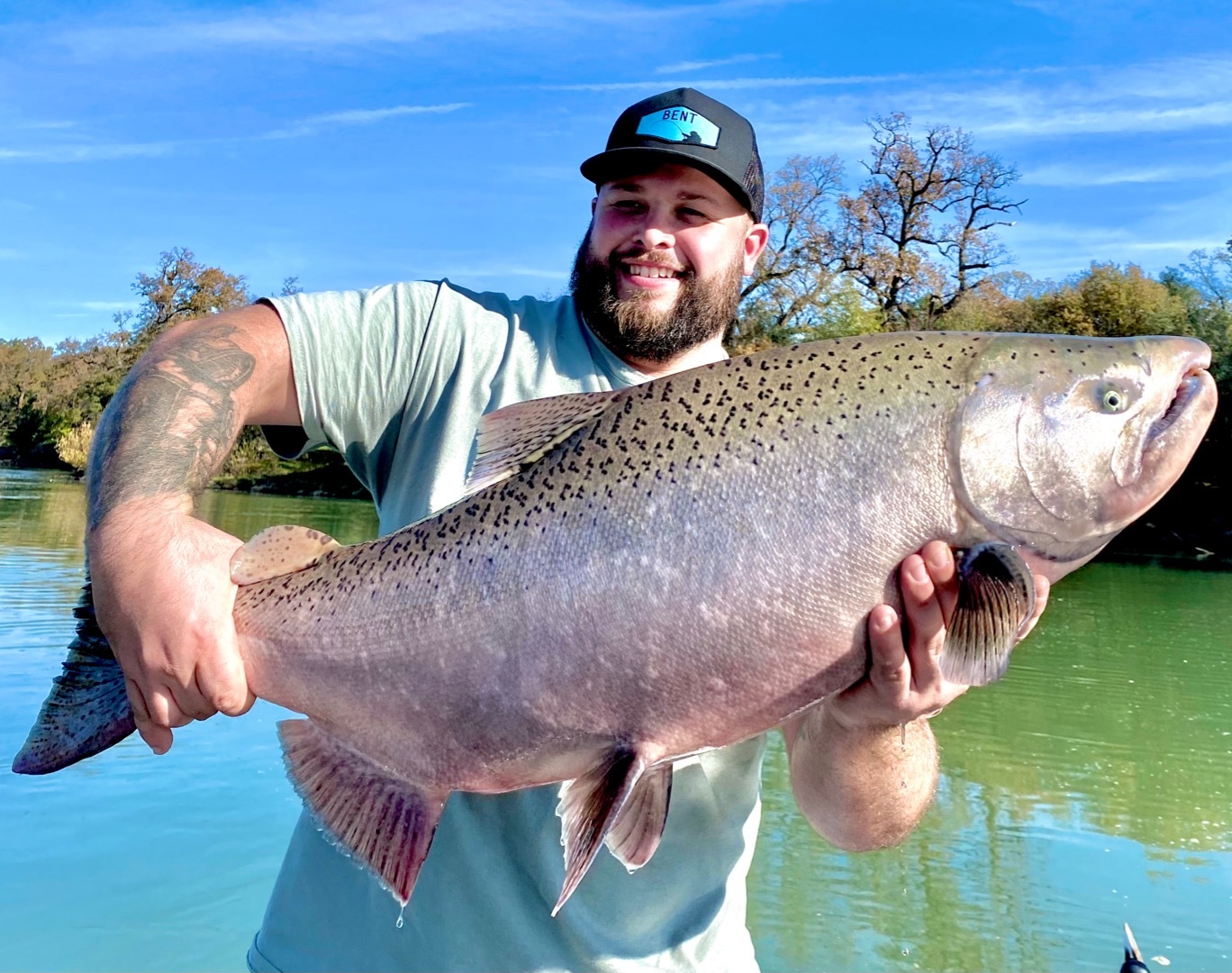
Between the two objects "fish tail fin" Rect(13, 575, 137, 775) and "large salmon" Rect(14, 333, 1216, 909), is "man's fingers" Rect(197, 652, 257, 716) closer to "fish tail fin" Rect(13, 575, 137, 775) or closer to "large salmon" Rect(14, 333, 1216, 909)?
"large salmon" Rect(14, 333, 1216, 909)

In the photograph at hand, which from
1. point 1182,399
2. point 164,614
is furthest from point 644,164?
point 164,614

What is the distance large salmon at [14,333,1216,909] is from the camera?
221 centimetres

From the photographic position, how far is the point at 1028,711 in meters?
13.0

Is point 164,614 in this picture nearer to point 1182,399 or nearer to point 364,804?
point 364,804

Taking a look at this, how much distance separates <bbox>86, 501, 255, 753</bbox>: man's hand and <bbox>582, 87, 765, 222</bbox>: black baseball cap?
68.0 inches

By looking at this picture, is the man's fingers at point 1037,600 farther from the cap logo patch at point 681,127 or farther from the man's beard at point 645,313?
the cap logo patch at point 681,127

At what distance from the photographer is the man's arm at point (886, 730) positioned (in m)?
2.19

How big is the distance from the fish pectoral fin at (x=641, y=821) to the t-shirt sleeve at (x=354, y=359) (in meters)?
1.24

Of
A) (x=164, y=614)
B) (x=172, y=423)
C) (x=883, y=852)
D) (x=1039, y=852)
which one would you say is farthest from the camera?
(x=1039, y=852)

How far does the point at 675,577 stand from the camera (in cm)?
221

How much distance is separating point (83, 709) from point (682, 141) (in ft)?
7.33

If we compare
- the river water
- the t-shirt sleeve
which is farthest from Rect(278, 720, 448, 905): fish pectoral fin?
the river water

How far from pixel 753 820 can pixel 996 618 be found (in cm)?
110

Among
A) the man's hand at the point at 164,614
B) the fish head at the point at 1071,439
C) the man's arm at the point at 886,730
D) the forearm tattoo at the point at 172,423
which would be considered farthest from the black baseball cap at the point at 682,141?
the man's hand at the point at 164,614
